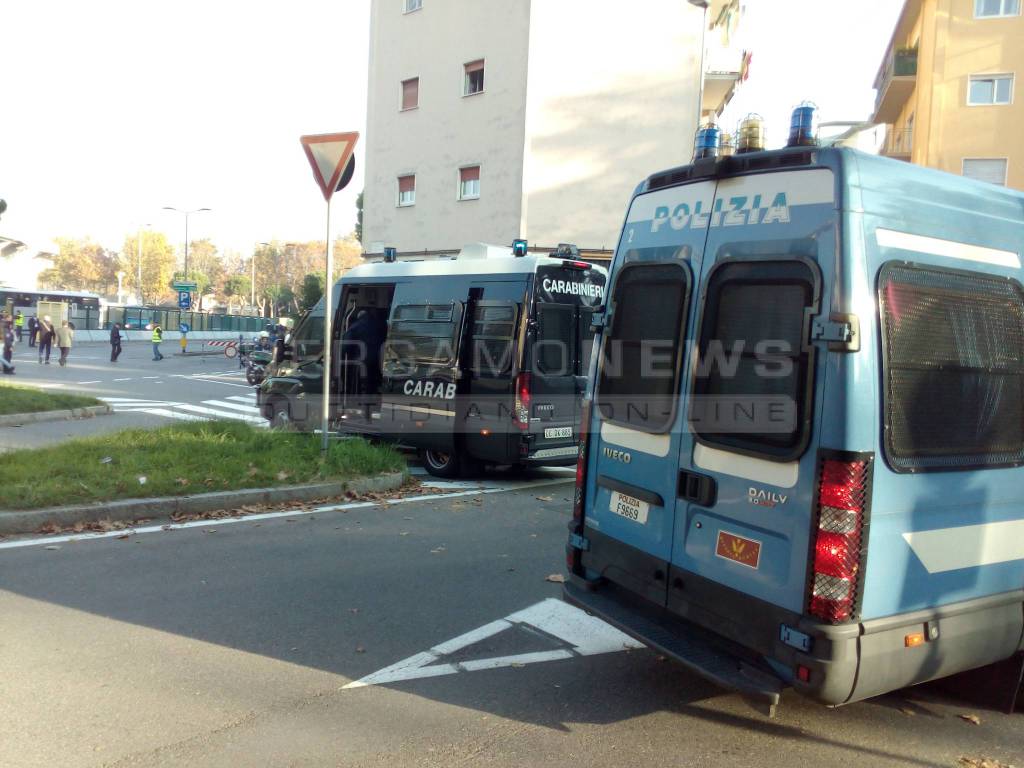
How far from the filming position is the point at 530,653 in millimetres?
4656

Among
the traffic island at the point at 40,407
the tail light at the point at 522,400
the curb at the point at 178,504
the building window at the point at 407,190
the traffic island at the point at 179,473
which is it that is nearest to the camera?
the curb at the point at 178,504

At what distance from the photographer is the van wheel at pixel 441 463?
10.4 metres

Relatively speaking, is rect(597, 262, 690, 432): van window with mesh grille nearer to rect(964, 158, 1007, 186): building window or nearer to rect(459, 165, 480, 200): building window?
rect(459, 165, 480, 200): building window

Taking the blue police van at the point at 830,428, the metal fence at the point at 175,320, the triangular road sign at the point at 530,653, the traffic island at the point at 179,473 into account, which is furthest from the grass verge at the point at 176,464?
the metal fence at the point at 175,320

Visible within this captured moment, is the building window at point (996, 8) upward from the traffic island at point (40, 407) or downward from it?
upward

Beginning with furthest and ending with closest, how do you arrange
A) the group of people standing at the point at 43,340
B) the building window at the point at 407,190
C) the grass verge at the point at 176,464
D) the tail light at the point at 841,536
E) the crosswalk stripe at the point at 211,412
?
the building window at the point at 407,190, the group of people standing at the point at 43,340, the crosswalk stripe at the point at 211,412, the grass verge at the point at 176,464, the tail light at the point at 841,536

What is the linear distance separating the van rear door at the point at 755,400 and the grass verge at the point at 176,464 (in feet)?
18.6

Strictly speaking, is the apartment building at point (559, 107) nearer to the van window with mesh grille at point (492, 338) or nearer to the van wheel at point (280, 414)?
the van wheel at point (280, 414)

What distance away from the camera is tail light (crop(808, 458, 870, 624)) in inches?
127

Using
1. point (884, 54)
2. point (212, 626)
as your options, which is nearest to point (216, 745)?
point (212, 626)

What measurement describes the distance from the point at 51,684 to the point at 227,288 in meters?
90.0

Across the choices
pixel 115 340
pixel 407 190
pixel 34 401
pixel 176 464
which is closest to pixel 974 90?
pixel 407 190

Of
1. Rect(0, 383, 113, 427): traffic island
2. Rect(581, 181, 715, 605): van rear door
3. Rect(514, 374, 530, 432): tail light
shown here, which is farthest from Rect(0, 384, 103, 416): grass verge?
Rect(581, 181, 715, 605): van rear door

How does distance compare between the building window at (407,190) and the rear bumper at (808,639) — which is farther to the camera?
the building window at (407,190)
